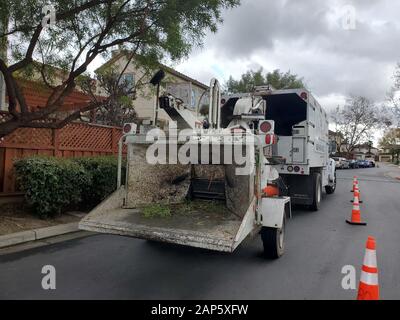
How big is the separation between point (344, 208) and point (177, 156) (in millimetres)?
6610

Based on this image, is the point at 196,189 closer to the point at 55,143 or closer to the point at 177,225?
the point at 177,225

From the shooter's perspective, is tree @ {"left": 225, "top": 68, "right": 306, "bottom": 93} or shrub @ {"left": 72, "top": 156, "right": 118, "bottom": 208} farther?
tree @ {"left": 225, "top": 68, "right": 306, "bottom": 93}

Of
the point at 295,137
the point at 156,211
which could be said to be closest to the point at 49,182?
the point at 156,211

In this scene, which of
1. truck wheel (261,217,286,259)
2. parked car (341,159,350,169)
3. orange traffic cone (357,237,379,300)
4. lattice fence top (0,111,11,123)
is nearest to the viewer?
orange traffic cone (357,237,379,300)

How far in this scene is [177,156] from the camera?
5367 millimetres

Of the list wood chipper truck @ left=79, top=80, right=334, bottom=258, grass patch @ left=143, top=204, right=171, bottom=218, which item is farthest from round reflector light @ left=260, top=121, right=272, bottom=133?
grass patch @ left=143, top=204, right=171, bottom=218

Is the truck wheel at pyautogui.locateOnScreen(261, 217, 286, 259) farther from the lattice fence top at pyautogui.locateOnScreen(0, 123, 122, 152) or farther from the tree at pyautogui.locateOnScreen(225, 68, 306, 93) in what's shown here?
the tree at pyautogui.locateOnScreen(225, 68, 306, 93)

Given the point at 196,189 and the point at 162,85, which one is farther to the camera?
the point at 162,85

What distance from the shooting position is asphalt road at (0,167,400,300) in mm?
3863

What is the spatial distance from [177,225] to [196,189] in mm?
1453

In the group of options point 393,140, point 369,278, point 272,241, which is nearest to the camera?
point 369,278

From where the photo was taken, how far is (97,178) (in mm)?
7621

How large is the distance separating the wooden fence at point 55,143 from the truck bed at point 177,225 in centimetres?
364
